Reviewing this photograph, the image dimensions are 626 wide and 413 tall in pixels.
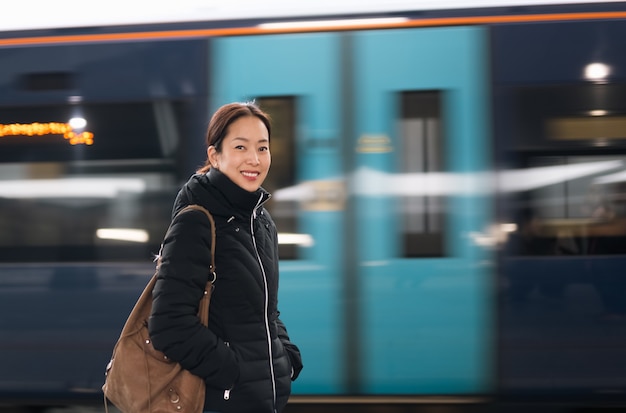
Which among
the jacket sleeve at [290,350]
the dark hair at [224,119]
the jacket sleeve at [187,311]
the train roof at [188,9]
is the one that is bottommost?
the jacket sleeve at [290,350]

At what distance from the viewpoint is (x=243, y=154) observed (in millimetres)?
2725

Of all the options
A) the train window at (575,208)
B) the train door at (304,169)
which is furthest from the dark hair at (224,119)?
the train window at (575,208)

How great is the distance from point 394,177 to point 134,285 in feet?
5.67

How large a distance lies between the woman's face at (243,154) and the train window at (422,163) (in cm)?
264

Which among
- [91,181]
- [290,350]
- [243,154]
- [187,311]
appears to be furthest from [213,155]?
[91,181]

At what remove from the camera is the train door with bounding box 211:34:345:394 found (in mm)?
5293

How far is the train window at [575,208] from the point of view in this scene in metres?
5.16

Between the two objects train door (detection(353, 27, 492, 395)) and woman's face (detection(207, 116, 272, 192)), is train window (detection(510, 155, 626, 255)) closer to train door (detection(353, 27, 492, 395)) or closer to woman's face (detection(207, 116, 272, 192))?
train door (detection(353, 27, 492, 395))

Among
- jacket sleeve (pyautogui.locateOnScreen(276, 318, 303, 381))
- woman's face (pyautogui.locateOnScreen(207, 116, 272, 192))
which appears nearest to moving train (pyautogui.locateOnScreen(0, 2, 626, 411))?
jacket sleeve (pyautogui.locateOnScreen(276, 318, 303, 381))

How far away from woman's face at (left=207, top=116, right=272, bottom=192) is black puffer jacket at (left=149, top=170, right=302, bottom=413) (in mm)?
37

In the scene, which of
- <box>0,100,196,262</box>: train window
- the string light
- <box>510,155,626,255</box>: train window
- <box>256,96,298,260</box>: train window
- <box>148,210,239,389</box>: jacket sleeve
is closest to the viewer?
<box>148,210,239,389</box>: jacket sleeve

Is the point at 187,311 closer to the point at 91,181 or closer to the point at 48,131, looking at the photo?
the point at 91,181

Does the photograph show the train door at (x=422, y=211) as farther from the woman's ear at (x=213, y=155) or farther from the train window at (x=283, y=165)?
the woman's ear at (x=213, y=155)

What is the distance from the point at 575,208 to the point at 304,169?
1615 millimetres
